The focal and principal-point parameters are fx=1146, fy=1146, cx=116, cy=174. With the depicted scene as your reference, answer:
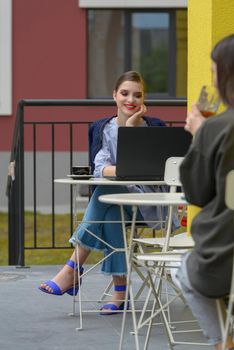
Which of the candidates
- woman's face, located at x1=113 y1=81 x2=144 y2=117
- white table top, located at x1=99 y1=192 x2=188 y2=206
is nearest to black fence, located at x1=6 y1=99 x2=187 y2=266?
woman's face, located at x1=113 y1=81 x2=144 y2=117

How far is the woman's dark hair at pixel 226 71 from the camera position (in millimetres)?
3795

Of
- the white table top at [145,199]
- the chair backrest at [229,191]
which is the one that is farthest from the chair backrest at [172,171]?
the chair backrest at [229,191]

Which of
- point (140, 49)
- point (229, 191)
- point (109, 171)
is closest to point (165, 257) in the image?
point (229, 191)

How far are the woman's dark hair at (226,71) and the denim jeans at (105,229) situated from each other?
8.08 feet

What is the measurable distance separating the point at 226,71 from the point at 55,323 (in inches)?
103

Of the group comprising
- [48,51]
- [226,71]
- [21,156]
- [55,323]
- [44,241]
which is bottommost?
[44,241]

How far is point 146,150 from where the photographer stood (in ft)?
19.4

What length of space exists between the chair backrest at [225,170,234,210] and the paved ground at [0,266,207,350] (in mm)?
1897

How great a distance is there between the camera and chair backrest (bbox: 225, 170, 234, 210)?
3633 millimetres

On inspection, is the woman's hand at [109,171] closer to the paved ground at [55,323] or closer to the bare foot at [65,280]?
the bare foot at [65,280]

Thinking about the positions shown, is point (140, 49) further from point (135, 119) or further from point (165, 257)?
point (165, 257)

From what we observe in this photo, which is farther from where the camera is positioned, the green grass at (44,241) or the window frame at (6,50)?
the window frame at (6,50)

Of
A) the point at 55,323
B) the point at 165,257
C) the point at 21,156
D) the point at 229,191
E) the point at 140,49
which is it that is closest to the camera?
the point at 229,191

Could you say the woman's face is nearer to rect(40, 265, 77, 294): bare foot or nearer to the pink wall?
rect(40, 265, 77, 294): bare foot
